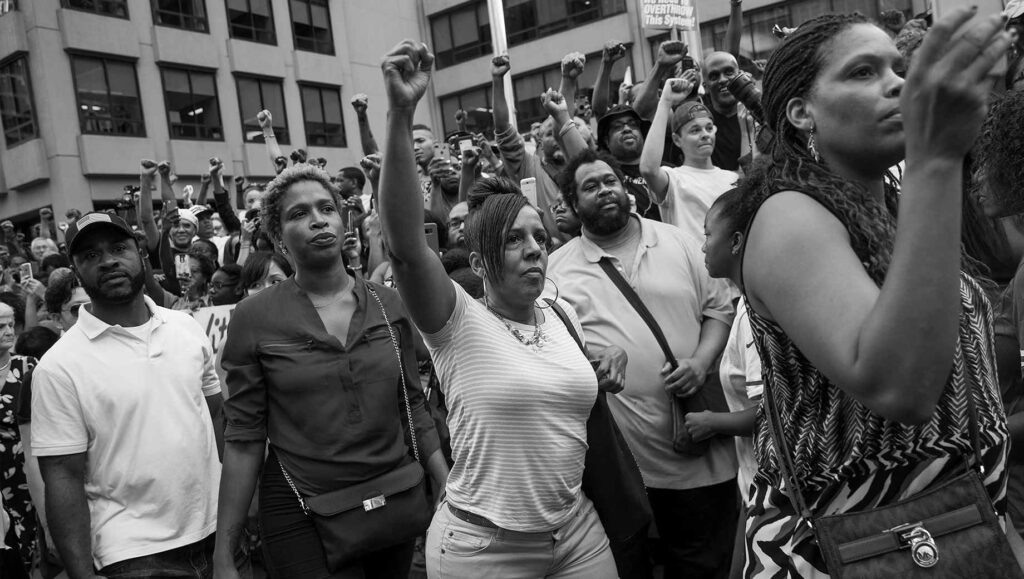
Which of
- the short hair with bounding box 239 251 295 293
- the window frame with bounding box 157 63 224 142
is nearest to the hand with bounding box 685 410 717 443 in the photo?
the short hair with bounding box 239 251 295 293

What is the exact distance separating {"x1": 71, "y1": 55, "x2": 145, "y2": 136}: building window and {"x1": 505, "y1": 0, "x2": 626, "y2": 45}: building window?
12565 millimetres

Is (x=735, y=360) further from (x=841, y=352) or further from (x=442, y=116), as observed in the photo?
(x=442, y=116)

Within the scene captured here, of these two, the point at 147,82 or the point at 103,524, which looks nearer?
the point at 103,524

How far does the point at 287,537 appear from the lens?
3.17 m

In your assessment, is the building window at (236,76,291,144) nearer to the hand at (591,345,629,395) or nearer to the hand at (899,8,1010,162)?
the hand at (591,345,629,395)

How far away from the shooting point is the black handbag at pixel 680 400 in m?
3.72

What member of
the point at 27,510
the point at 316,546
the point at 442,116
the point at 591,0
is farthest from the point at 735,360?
the point at 442,116

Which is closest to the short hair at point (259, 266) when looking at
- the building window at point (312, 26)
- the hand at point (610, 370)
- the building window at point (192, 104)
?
the hand at point (610, 370)

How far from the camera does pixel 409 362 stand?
354 cm

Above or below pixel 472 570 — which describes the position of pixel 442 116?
above

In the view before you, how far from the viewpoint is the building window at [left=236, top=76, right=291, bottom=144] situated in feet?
78.0

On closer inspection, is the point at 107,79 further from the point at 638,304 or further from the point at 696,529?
the point at 696,529

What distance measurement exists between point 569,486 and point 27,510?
10.4 ft

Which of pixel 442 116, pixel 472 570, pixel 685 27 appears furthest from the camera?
pixel 442 116
